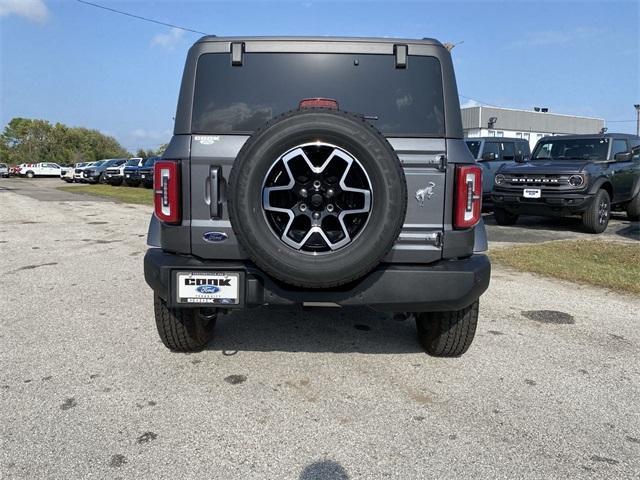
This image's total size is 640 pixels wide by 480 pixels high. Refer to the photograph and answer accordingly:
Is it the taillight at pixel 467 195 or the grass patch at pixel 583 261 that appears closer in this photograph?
the taillight at pixel 467 195

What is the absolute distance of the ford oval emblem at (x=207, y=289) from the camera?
2736mm

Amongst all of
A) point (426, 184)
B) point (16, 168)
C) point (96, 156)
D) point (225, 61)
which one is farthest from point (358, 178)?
point (96, 156)

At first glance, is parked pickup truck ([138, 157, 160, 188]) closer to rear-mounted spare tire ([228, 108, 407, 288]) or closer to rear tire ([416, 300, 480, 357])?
rear tire ([416, 300, 480, 357])

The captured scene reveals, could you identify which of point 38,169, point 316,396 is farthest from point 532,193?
point 38,169

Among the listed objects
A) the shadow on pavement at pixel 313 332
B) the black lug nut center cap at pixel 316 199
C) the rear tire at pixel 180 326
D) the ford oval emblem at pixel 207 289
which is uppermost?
the black lug nut center cap at pixel 316 199

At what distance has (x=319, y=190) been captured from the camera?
2.60 metres

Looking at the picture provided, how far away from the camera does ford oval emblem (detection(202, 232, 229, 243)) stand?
2807mm

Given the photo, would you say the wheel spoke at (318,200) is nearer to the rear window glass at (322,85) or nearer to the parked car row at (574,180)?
the rear window glass at (322,85)

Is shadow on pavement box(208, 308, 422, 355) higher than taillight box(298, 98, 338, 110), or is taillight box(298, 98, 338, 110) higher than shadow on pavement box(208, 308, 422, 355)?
taillight box(298, 98, 338, 110)

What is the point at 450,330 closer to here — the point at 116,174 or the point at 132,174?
the point at 132,174

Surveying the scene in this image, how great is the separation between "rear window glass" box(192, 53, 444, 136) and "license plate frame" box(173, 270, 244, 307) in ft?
3.13

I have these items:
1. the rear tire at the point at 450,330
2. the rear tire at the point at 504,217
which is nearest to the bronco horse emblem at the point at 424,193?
the rear tire at the point at 450,330

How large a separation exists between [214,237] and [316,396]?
3.59 feet

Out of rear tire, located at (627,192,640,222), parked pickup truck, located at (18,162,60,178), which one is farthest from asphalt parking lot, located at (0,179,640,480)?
parked pickup truck, located at (18,162,60,178)
